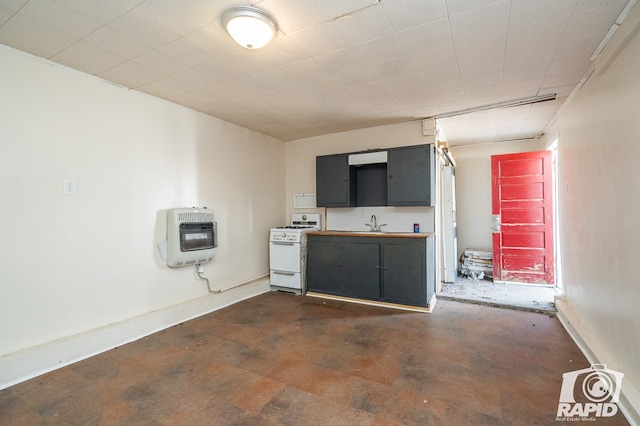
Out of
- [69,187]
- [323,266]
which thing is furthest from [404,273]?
[69,187]

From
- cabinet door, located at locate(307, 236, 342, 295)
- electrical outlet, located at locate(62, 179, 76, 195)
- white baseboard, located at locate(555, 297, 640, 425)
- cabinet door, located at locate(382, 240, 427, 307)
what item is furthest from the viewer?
cabinet door, located at locate(307, 236, 342, 295)

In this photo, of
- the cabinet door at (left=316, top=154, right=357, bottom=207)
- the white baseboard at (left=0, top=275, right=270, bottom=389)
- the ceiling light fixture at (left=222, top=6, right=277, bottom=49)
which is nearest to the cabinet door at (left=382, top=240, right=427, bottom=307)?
the cabinet door at (left=316, top=154, right=357, bottom=207)

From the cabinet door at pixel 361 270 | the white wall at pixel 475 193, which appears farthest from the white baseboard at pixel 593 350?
the white wall at pixel 475 193

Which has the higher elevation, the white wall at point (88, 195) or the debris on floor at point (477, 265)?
the white wall at point (88, 195)

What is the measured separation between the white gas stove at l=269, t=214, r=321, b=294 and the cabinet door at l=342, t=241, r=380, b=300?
66cm

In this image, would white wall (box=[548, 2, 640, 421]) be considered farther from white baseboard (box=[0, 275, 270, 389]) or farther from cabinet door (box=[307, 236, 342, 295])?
white baseboard (box=[0, 275, 270, 389])

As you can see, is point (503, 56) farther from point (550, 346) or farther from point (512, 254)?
point (512, 254)

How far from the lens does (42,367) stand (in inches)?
88.9

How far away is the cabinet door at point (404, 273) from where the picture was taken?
3535 mm

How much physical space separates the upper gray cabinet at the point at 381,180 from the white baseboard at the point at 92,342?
2230mm

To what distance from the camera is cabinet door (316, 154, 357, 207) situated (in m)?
4.38

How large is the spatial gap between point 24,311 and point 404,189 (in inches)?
158

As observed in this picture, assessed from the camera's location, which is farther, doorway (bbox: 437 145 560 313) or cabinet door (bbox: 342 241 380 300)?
cabinet door (bbox: 342 241 380 300)

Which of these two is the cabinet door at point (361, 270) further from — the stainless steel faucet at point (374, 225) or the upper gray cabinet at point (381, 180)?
the upper gray cabinet at point (381, 180)
